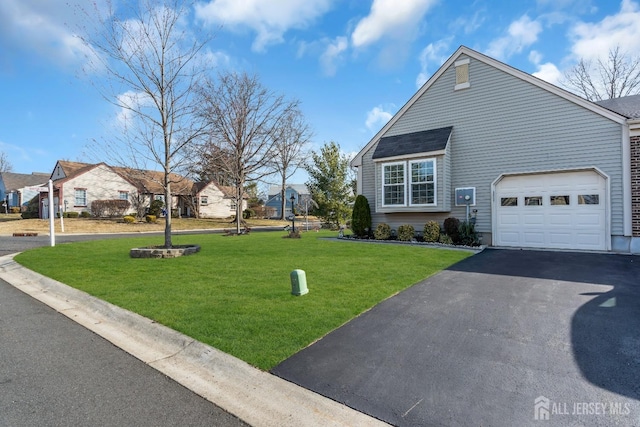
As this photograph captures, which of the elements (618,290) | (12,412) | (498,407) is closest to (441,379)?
(498,407)

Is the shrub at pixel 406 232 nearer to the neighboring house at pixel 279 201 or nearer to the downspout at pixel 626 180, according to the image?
the downspout at pixel 626 180

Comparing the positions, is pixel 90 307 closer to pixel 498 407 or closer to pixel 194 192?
pixel 498 407

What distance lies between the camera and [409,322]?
404 centimetres

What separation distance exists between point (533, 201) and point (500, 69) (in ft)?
15.4

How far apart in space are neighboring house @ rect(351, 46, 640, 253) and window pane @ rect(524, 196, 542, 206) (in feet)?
0.09

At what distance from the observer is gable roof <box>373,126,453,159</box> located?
11.6 m

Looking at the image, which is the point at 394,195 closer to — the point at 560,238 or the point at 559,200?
the point at 559,200

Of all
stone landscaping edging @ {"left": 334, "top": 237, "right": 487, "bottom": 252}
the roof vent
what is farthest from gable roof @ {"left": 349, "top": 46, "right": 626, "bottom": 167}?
stone landscaping edging @ {"left": 334, "top": 237, "right": 487, "bottom": 252}

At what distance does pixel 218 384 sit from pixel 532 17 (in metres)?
13.2

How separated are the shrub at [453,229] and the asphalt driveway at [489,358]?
19.0ft

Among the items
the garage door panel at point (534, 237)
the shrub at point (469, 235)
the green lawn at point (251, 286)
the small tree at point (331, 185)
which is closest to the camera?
the green lawn at point (251, 286)

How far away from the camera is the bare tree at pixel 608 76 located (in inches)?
862

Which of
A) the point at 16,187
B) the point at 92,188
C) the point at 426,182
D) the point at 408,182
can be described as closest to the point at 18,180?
the point at 16,187

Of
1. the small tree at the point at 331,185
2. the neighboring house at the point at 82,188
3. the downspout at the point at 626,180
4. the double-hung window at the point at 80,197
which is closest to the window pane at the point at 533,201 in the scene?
the downspout at the point at 626,180
